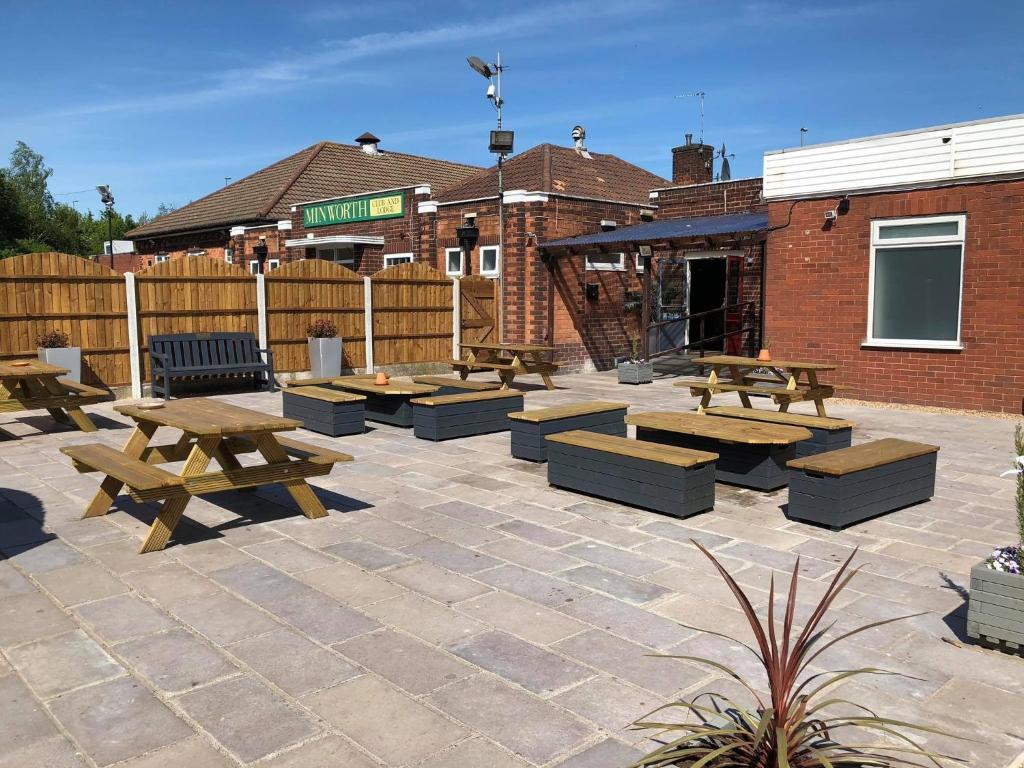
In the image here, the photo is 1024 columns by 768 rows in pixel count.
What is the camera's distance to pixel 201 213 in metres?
29.5

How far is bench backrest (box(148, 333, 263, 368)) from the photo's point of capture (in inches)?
489

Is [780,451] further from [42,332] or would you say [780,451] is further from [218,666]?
[42,332]

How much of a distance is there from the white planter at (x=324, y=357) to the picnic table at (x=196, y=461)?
7.60 m

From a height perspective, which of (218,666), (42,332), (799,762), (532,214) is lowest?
(218,666)

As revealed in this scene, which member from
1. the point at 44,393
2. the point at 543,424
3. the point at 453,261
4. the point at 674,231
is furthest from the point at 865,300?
the point at 44,393

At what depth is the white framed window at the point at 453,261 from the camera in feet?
59.4

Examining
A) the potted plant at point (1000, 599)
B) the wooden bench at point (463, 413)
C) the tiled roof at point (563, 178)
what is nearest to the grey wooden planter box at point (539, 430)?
the wooden bench at point (463, 413)

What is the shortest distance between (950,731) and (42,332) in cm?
1218

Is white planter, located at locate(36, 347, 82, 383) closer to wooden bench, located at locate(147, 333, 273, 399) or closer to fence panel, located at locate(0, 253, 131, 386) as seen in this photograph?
fence panel, located at locate(0, 253, 131, 386)

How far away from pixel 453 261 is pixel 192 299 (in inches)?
262

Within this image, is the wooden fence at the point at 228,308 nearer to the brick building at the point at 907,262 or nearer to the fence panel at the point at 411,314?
the fence panel at the point at 411,314

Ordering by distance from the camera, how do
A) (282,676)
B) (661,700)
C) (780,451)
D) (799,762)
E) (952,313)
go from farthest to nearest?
1. (952,313)
2. (780,451)
3. (282,676)
4. (661,700)
5. (799,762)

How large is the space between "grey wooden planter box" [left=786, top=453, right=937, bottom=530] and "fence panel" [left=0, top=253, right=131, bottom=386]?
403 inches

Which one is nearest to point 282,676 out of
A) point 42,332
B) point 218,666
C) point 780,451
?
point 218,666
